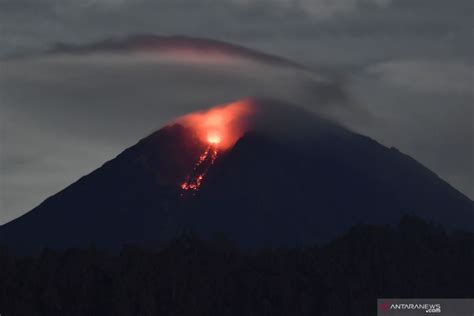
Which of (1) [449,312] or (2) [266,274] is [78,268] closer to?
(2) [266,274]

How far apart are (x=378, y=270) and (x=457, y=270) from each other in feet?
33.0

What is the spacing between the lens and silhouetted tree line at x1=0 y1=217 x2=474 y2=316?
135m

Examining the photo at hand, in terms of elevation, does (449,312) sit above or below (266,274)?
below

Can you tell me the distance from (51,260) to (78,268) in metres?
4.83

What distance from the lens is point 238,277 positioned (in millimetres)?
146625

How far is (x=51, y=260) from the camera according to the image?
141000mm

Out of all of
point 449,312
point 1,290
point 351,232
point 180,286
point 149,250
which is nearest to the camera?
point 449,312

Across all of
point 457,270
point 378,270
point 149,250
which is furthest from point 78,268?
point 457,270

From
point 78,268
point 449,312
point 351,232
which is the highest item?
point 351,232

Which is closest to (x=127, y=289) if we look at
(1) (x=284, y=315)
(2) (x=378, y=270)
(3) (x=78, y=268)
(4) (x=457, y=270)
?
(3) (x=78, y=268)

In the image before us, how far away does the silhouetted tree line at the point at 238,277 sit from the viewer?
13462 cm

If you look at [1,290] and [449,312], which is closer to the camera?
[449,312]

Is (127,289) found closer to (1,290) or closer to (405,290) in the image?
(1,290)

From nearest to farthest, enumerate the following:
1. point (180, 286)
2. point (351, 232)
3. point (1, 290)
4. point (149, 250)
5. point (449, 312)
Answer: point (449, 312)
point (1, 290)
point (180, 286)
point (149, 250)
point (351, 232)
